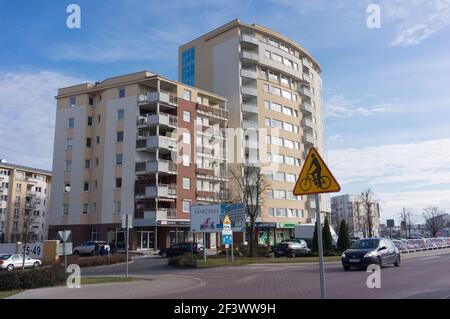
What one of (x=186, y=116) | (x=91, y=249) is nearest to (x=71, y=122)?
(x=186, y=116)

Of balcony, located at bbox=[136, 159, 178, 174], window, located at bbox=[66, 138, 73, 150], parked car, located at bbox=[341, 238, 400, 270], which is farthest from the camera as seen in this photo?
window, located at bbox=[66, 138, 73, 150]

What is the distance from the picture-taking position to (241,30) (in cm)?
7119

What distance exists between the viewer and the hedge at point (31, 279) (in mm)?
15977

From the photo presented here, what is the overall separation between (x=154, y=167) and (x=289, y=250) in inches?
872

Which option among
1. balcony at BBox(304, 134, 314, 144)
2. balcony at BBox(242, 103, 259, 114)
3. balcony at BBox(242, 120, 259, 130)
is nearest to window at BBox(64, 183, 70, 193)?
balcony at BBox(242, 120, 259, 130)

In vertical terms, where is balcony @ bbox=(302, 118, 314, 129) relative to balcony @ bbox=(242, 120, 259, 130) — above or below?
above

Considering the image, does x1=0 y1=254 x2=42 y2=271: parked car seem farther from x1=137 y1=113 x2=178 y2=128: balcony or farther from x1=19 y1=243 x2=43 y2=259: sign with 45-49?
x1=137 y1=113 x2=178 y2=128: balcony

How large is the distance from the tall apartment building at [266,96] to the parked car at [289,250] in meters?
25.0

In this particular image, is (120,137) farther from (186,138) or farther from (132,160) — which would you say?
(186,138)

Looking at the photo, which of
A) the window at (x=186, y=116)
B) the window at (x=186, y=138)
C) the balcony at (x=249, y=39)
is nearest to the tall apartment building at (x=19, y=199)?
Result: the window at (x=186, y=138)

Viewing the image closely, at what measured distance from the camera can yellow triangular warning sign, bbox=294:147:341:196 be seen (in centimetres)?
782

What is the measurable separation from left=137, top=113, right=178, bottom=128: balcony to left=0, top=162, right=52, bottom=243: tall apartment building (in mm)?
45648

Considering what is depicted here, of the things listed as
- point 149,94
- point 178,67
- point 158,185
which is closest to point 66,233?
Result: point 158,185

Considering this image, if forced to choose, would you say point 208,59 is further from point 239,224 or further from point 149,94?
point 239,224
